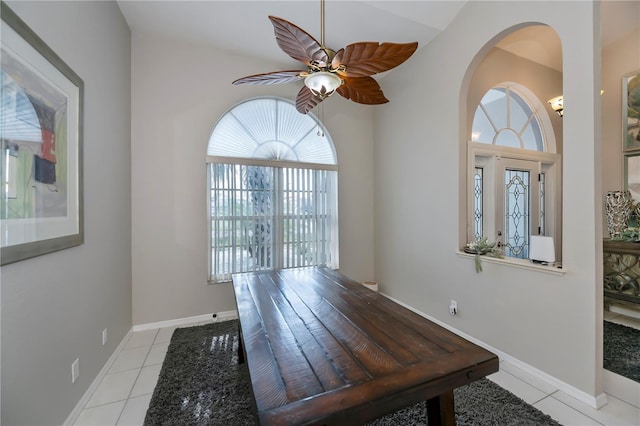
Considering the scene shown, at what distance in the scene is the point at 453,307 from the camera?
2.73 meters

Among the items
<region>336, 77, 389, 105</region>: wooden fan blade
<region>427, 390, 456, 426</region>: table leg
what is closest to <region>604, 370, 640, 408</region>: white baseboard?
<region>427, 390, 456, 426</region>: table leg

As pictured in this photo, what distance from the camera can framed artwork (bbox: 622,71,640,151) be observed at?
3131 millimetres

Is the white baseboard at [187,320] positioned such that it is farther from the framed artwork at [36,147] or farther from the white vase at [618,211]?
the white vase at [618,211]

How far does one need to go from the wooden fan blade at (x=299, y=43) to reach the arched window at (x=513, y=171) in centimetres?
202

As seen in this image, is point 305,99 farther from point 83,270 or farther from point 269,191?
point 83,270

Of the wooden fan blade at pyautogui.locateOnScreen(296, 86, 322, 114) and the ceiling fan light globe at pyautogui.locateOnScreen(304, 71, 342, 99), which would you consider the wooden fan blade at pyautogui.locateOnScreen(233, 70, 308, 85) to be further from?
the wooden fan blade at pyautogui.locateOnScreen(296, 86, 322, 114)

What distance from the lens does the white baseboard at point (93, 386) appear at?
5.21ft

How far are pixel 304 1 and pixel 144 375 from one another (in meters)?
3.65

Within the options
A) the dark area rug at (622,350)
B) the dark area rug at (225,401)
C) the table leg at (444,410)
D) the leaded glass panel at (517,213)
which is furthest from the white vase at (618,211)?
the table leg at (444,410)

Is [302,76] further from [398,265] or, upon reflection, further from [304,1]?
[398,265]

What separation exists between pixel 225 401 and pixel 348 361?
1.26 m

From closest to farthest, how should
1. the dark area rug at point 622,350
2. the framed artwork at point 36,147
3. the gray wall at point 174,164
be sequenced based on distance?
the framed artwork at point 36,147 → the dark area rug at point 622,350 → the gray wall at point 174,164

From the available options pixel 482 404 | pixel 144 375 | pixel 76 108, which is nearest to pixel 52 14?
pixel 76 108

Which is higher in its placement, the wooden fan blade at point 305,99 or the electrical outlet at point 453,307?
the wooden fan blade at point 305,99
